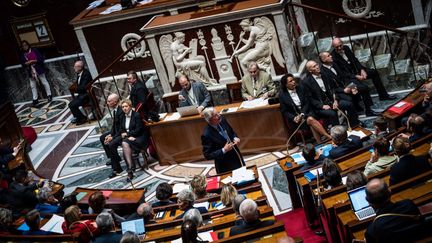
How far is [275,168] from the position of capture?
30.2ft

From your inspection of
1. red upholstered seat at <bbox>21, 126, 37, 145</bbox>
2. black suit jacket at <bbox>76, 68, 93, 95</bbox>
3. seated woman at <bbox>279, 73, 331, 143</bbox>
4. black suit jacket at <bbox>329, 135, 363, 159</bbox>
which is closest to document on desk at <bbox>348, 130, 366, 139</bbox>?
black suit jacket at <bbox>329, 135, 363, 159</bbox>

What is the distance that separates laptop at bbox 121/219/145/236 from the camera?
6.85 metres

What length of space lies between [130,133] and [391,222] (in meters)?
5.56

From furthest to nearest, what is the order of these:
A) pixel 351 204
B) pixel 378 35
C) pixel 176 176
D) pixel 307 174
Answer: pixel 378 35
pixel 176 176
pixel 307 174
pixel 351 204

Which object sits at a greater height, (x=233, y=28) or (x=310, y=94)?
(x=233, y=28)

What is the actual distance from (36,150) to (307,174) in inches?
268

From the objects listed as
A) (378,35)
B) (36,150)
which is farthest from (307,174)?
(36,150)

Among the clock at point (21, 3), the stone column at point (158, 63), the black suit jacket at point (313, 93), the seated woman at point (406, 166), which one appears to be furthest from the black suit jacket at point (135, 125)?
the clock at point (21, 3)

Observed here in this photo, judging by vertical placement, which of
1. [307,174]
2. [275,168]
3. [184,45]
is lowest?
[275,168]

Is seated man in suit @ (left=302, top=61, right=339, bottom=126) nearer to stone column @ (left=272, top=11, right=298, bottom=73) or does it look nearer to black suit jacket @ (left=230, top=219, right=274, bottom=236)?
stone column @ (left=272, top=11, right=298, bottom=73)

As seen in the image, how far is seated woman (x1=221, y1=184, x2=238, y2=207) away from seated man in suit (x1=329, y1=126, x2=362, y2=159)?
126cm

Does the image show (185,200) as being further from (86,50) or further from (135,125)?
(86,50)

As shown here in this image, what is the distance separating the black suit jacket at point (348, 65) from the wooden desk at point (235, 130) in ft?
4.27

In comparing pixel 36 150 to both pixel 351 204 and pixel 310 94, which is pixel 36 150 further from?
pixel 351 204
